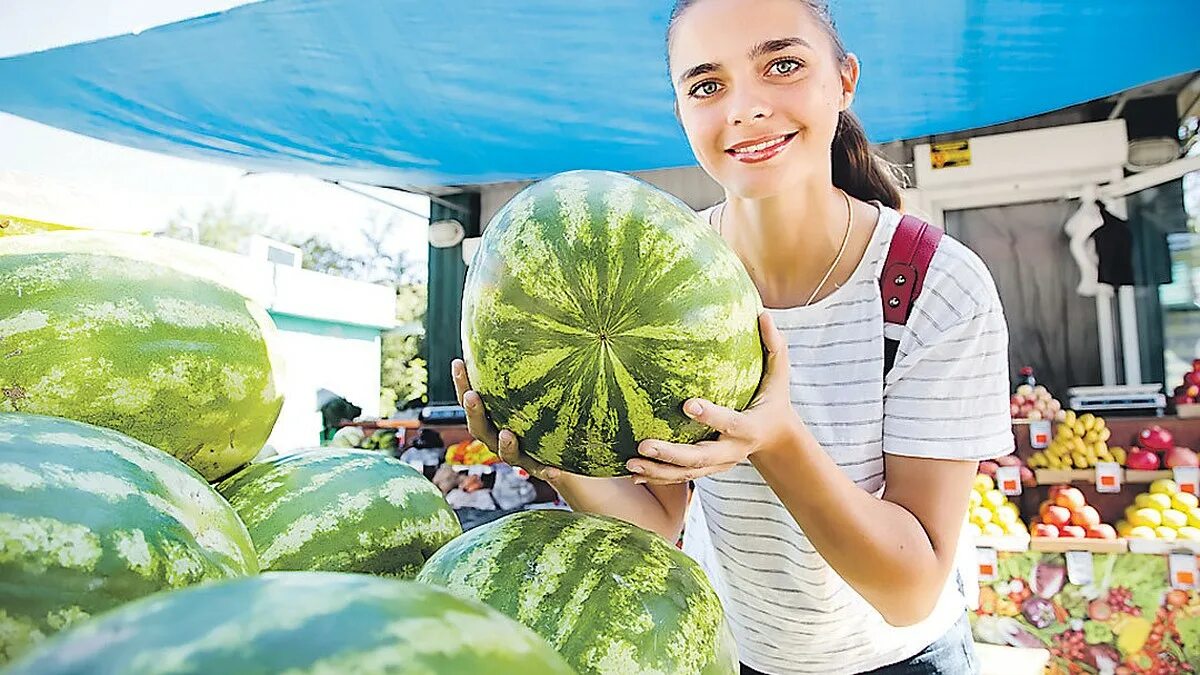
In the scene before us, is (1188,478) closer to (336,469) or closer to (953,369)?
(953,369)

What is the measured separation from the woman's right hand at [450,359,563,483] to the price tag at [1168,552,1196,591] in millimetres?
3542

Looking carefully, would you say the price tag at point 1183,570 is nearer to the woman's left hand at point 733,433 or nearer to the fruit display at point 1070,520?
the fruit display at point 1070,520

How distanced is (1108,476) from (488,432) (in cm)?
391

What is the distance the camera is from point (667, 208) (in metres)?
1.00

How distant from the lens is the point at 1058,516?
148 inches

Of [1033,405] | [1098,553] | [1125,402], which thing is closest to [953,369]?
[1098,553]

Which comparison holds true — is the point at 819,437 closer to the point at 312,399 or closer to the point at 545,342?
the point at 545,342

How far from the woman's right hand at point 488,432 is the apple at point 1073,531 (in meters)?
3.49

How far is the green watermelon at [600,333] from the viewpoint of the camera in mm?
905

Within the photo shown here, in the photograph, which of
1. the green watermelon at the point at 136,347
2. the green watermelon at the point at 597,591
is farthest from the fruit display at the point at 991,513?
the green watermelon at the point at 136,347

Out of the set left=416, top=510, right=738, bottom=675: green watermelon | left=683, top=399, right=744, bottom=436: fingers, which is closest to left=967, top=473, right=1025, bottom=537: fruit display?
left=683, top=399, right=744, bottom=436: fingers

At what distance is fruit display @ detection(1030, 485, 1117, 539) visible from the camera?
12.1 feet

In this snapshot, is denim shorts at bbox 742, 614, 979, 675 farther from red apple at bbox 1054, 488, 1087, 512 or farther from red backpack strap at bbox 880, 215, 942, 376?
red apple at bbox 1054, 488, 1087, 512

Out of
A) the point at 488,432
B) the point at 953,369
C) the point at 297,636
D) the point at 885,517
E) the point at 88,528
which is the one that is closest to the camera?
the point at 297,636
